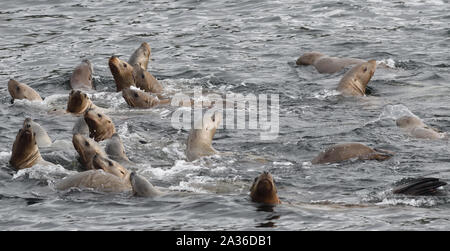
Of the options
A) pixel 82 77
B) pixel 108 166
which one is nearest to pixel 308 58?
pixel 82 77

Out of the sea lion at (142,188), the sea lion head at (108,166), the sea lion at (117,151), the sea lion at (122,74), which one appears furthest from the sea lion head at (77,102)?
the sea lion at (142,188)

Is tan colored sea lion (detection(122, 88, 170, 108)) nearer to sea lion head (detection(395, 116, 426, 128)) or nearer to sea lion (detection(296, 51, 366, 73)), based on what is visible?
sea lion (detection(296, 51, 366, 73))

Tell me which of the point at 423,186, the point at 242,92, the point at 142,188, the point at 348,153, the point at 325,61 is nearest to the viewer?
the point at 423,186

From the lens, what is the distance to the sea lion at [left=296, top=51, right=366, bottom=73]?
51.3 ft

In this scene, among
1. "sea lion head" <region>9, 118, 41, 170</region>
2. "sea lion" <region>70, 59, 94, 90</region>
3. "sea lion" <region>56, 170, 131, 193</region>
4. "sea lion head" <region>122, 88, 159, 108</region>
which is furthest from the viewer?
"sea lion" <region>70, 59, 94, 90</region>

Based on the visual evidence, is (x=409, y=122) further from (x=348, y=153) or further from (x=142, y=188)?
(x=142, y=188)

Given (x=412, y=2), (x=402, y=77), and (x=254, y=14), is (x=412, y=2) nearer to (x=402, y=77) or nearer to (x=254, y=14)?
(x=254, y=14)

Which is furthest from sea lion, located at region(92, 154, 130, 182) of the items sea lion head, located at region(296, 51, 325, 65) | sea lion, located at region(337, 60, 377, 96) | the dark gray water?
sea lion head, located at region(296, 51, 325, 65)

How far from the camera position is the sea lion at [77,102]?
13.2 meters

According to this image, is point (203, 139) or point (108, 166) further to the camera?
point (203, 139)

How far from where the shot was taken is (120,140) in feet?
36.5

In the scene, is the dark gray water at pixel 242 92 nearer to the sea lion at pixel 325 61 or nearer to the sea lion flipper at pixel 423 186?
the sea lion flipper at pixel 423 186

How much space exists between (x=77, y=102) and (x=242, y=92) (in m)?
2.85

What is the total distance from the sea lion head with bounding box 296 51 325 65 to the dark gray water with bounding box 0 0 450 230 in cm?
27
